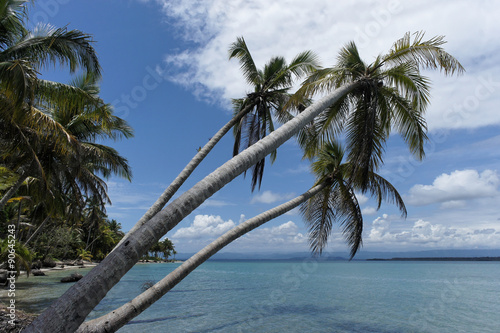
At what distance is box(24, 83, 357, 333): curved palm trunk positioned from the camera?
2445mm

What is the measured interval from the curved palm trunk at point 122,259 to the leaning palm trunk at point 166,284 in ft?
4.32

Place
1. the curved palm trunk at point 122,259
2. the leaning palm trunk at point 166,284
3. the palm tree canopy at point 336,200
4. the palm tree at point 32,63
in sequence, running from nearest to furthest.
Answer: the curved palm trunk at point 122,259 < the leaning palm trunk at point 166,284 < the palm tree at point 32,63 < the palm tree canopy at point 336,200

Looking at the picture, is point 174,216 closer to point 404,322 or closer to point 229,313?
point 229,313

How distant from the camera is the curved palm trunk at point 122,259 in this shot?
245 cm

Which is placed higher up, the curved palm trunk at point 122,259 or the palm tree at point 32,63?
the palm tree at point 32,63

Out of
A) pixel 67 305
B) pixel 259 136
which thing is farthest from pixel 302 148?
pixel 67 305

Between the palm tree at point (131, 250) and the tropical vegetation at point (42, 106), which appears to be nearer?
the palm tree at point (131, 250)

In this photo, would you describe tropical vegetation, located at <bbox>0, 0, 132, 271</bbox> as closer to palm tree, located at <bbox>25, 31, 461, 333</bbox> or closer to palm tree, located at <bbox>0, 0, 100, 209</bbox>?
palm tree, located at <bbox>0, 0, 100, 209</bbox>

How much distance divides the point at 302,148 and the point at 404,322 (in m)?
10.3

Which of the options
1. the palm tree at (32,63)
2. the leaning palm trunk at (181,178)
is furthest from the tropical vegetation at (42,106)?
the leaning palm trunk at (181,178)

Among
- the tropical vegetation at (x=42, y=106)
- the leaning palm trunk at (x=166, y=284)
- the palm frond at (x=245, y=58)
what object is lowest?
the leaning palm trunk at (x=166, y=284)

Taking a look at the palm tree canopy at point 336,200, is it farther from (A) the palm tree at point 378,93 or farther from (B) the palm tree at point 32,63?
(B) the palm tree at point 32,63

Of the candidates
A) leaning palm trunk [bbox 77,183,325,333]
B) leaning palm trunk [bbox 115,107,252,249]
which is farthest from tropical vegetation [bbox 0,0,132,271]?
leaning palm trunk [bbox 77,183,325,333]

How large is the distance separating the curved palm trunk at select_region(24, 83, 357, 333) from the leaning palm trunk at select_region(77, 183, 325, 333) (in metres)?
1.32
